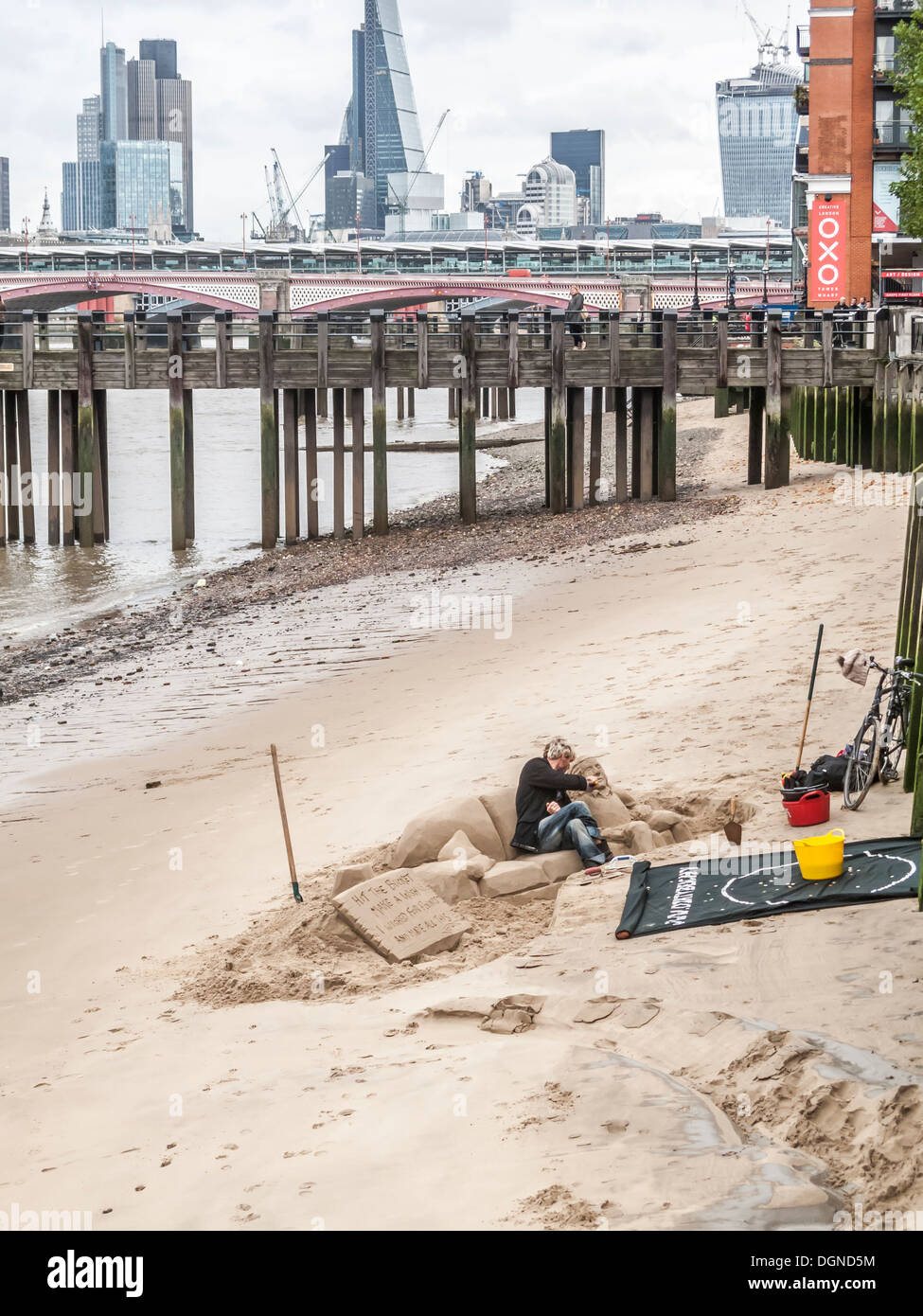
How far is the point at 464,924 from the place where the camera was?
8.45 meters

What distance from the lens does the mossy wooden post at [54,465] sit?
1174 inches

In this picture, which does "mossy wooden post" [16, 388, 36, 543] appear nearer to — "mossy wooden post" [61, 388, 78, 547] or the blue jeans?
"mossy wooden post" [61, 388, 78, 547]

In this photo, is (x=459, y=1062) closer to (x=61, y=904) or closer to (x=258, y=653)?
(x=61, y=904)

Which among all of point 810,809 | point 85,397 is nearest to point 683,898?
point 810,809

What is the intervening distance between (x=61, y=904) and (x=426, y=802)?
Result: 2460 mm

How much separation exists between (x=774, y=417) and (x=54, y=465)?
1459cm

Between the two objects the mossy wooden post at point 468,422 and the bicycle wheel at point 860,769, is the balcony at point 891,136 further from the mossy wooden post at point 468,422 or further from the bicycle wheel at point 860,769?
the bicycle wheel at point 860,769

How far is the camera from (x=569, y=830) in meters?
9.55

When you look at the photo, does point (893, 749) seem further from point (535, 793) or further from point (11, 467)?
point (11, 467)

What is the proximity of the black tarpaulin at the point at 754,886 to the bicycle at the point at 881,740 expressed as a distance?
0.73m

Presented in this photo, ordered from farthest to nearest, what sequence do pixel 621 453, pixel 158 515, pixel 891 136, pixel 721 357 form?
pixel 891 136 → pixel 158 515 → pixel 621 453 → pixel 721 357

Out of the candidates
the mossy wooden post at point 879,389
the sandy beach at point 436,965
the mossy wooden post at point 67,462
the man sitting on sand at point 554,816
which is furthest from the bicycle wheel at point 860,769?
the mossy wooden post at point 67,462

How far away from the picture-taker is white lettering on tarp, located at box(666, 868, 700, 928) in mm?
8008
